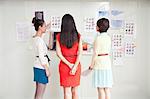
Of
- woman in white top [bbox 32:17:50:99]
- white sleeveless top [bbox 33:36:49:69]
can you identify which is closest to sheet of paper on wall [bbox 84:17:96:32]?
woman in white top [bbox 32:17:50:99]

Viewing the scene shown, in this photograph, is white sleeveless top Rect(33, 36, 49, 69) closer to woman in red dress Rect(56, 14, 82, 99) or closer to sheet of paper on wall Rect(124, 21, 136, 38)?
woman in red dress Rect(56, 14, 82, 99)

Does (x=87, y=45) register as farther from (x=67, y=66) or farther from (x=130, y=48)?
(x=67, y=66)

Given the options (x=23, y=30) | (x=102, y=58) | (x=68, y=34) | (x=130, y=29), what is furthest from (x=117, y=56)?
(x=23, y=30)

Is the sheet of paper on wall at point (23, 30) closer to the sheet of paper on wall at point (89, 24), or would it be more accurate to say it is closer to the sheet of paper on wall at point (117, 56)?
the sheet of paper on wall at point (89, 24)

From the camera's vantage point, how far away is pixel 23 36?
411 cm

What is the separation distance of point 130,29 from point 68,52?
131 centimetres

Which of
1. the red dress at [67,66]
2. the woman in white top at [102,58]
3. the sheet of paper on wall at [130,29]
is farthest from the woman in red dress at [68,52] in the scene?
the sheet of paper on wall at [130,29]

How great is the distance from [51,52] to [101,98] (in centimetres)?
116

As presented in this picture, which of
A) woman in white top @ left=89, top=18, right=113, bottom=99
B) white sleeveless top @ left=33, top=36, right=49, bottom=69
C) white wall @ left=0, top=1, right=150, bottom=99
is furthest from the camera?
white wall @ left=0, top=1, right=150, bottom=99

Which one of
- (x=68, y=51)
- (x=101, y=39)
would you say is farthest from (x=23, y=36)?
(x=101, y=39)

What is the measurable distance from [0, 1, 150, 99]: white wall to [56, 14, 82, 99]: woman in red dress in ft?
2.82

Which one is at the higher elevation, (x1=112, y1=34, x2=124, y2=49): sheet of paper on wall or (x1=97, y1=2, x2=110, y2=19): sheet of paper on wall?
(x1=97, y1=2, x2=110, y2=19): sheet of paper on wall

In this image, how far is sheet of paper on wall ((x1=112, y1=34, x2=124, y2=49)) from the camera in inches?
162

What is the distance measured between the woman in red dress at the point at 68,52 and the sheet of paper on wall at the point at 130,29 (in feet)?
3.70
